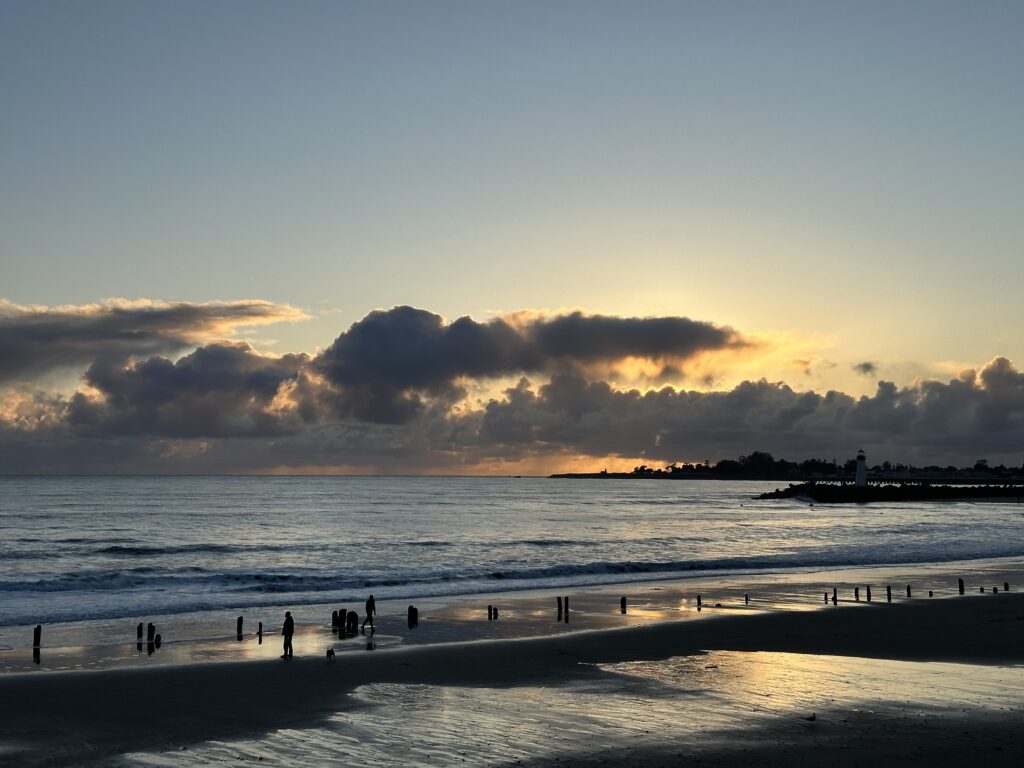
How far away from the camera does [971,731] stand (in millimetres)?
20906

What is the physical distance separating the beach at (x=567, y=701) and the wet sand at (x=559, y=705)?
7cm

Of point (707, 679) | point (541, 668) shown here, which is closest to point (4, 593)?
point (541, 668)

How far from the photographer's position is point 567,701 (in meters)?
25.1

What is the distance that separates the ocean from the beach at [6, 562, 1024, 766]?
65.5 ft

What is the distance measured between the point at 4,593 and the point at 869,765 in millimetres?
51672

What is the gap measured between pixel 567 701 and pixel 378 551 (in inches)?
2431

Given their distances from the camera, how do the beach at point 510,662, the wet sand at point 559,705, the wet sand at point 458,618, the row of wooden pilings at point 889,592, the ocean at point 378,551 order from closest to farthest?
the wet sand at point 559,705 < the beach at point 510,662 < the wet sand at point 458,618 < the row of wooden pilings at point 889,592 < the ocean at point 378,551

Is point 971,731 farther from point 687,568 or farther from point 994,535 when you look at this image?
point 994,535

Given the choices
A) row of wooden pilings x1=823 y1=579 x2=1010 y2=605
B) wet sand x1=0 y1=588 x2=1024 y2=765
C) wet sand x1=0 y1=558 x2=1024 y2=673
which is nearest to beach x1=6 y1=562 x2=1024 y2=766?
wet sand x1=0 y1=588 x2=1024 y2=765

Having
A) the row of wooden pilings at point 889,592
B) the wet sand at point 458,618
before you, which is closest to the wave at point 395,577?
the wet sand at point 458,618

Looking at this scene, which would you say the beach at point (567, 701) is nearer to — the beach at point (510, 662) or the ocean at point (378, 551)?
the beach at point (510, 662)

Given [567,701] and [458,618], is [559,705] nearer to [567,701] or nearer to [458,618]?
[567,701]

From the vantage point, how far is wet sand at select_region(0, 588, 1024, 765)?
19922 millimetres

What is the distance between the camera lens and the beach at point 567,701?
1995cm
